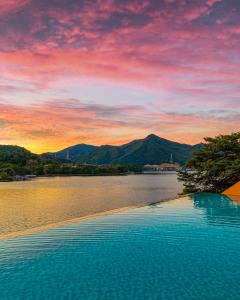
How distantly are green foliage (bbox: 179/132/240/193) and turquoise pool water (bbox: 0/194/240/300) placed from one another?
60.8ft

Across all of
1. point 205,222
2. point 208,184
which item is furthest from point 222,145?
point 205,222

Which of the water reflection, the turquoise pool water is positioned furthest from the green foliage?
the turquoise pool water

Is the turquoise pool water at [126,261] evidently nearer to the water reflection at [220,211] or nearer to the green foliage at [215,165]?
the water reflection at [220,211]

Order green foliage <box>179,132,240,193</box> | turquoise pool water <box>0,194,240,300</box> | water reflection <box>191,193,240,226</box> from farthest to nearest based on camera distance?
green foliage <box>179,132,240,193</box> < water reflection <box>191,193,240,226</box> < turquoise pool water <box>0,194,240,300</box>

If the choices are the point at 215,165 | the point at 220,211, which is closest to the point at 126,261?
the point at 220,211

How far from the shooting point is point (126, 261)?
13.1 metres

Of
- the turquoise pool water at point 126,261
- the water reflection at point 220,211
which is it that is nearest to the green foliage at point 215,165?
the water reflection at point 220,211

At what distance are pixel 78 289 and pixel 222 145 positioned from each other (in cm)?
3396

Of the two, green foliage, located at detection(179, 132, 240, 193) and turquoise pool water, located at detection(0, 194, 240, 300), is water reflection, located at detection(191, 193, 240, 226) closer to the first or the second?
turquoise pool water, located at detection(0, 194, 240, 300)

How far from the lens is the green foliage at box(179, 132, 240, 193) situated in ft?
130

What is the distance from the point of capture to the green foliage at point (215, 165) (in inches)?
1556

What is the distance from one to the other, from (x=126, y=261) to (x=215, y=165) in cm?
2873

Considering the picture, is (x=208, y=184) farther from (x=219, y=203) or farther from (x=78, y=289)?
(x=78, y=289)

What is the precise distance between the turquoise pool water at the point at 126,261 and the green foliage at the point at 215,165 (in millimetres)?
18543
